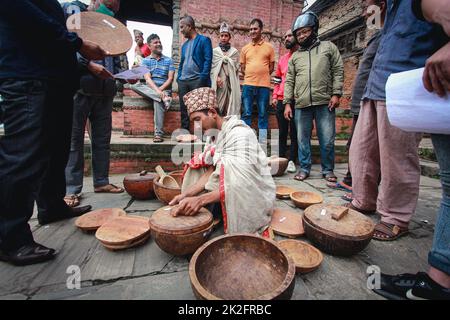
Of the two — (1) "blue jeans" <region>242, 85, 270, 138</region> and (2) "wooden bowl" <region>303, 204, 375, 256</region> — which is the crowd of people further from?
(1) "blue jeans" <region>242, 85, 270, 138</region>

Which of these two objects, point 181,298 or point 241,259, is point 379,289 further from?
point 181,298

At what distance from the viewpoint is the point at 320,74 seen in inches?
130

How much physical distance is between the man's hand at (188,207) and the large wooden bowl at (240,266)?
0.30 m

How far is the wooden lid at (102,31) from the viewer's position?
6.60ft

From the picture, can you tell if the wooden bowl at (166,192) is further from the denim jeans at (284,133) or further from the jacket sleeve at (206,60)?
the denim jeans at (284,133)

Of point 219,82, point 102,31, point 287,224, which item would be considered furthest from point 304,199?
point 219,82

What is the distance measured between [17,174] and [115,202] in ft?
3.81

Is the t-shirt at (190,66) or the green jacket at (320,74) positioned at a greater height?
the t-shirt at (190,66)

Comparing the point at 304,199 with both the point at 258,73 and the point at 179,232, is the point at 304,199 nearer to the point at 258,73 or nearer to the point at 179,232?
the point at 179,232

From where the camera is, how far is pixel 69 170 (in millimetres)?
2473

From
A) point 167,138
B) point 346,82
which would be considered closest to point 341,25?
point 346,82

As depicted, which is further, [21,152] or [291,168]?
[291,168]

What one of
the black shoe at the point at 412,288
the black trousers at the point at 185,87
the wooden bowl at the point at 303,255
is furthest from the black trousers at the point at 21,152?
the black trousers at the point at 185,87

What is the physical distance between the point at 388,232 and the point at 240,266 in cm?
133
